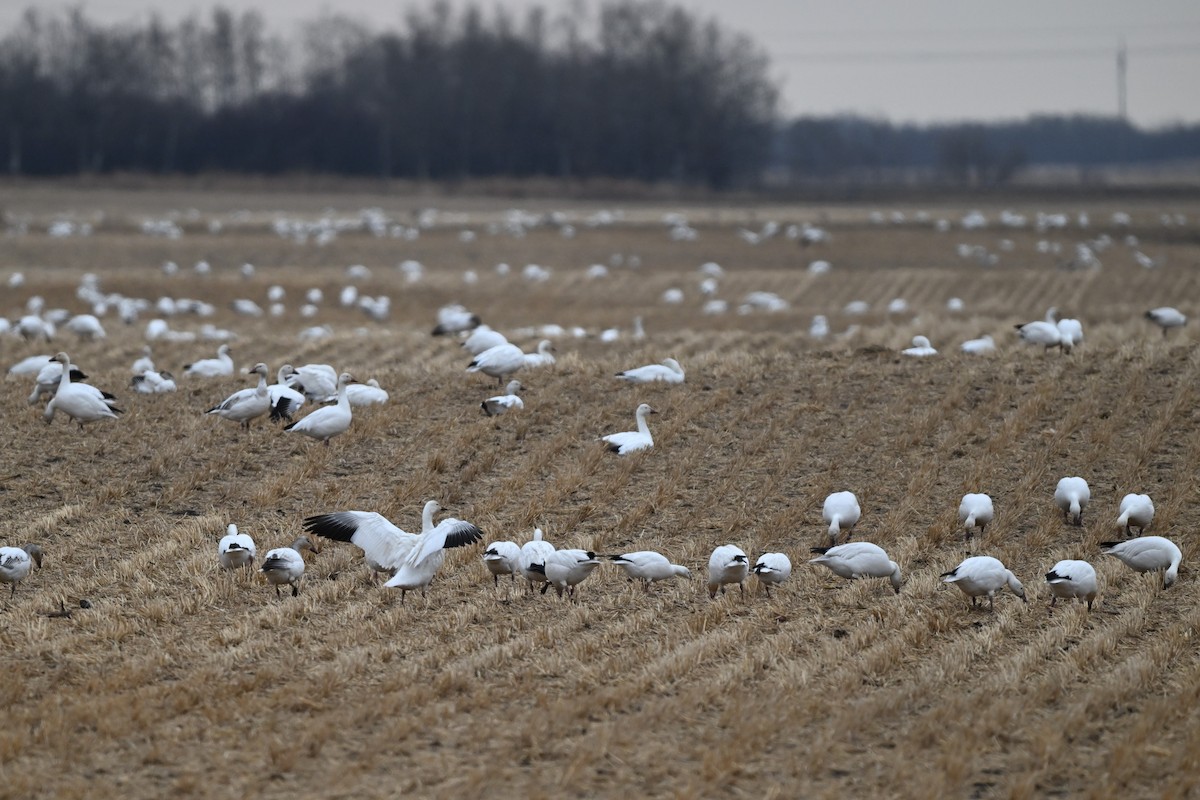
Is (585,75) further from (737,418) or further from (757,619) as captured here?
(757,619)

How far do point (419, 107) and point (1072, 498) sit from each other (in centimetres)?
6731

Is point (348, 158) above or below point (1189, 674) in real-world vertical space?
above

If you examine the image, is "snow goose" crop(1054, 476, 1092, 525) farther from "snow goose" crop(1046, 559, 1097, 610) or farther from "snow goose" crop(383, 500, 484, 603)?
"snow goose" crop(383, 500, 484, 603)

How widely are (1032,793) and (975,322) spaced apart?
16.6 meters

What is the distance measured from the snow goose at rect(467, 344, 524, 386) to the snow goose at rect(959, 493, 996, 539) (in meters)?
5.29

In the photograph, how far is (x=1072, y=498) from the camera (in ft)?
33.6

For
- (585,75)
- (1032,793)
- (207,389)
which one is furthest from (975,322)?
(585,75)

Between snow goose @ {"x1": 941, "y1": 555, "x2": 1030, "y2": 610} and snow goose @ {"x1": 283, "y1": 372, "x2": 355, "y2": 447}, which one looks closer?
snow goose @ {"x1": 941, "y1": 555, "x2": 1030, "y2": 610}

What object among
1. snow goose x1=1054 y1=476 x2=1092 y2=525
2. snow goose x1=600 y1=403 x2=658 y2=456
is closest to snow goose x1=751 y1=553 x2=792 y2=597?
snow goose x1=1054 y1=476 x2=1092 y2=525

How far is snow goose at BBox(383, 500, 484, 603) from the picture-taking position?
8367mm

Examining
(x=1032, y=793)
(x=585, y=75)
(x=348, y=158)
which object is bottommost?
(x=1032, y=793)

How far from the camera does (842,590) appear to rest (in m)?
8.75

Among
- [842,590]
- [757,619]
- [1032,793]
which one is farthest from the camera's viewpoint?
[842,590]

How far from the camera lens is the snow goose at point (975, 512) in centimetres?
988
